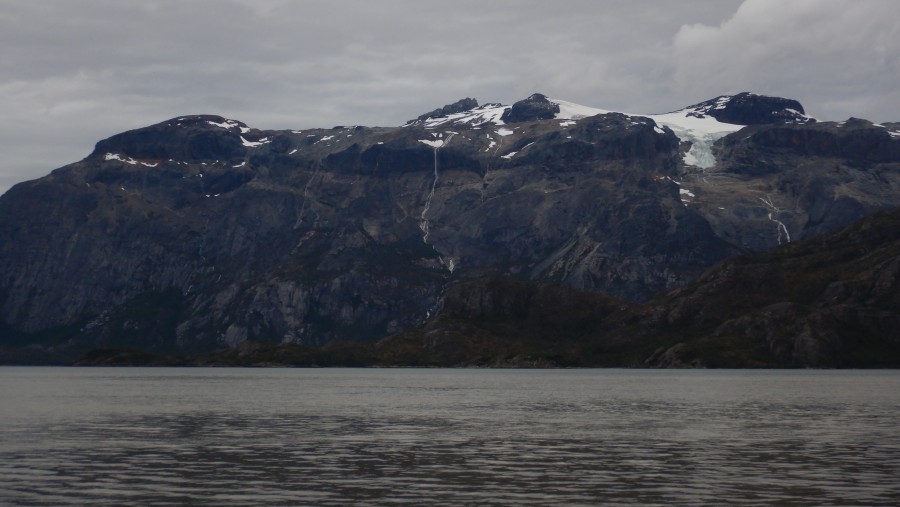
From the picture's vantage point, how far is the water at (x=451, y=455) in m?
60.6

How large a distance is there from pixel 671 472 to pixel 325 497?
23.2m

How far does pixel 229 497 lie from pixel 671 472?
92.0 feet

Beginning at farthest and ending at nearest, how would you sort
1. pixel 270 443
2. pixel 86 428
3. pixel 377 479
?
pixel 86 428
pixel 270 443
pixel 377 479

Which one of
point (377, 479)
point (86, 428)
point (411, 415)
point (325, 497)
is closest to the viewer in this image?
point (325, 497)

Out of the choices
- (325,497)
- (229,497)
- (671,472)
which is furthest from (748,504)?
(229,497)

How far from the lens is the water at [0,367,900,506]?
6059cm

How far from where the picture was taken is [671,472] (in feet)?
229

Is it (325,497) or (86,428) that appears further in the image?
(86,428)

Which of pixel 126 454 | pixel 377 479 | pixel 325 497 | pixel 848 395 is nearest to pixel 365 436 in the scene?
pixel 126 454

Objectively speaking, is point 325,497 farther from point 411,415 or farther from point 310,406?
point 310,406

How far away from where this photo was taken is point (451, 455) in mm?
81438

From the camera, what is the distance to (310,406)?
154625 millimetres

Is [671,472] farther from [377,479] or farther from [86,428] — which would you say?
[86,428]

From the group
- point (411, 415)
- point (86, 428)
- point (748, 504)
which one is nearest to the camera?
point (748, 504)
